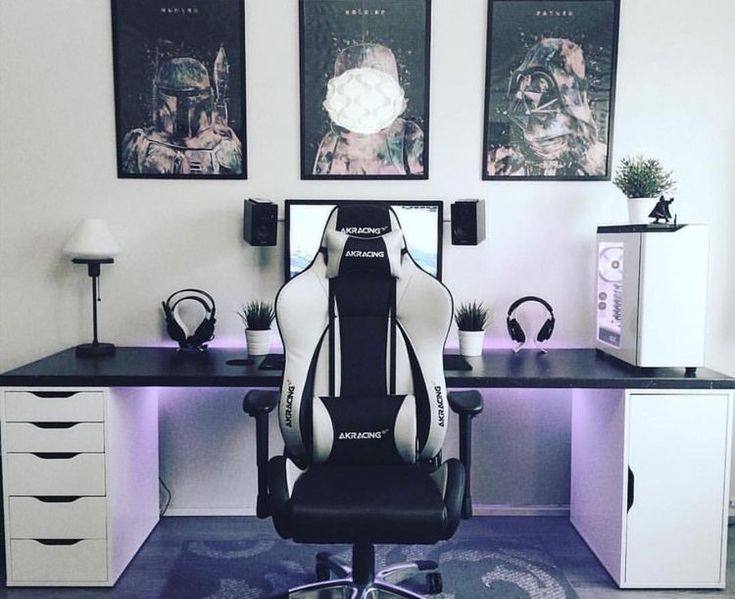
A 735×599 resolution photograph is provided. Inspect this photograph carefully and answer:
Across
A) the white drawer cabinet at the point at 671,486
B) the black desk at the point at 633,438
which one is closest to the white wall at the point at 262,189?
the black desk at the point at 633,438

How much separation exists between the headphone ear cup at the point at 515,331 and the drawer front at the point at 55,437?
163cm

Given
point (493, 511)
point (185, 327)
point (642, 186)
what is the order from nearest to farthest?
point (642, 186), point (185, 327), point (493, 511)

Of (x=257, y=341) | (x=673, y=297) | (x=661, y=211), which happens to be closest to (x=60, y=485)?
(x=257, y=341)

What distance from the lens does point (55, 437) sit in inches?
93.4

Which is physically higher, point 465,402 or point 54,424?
point 465,402

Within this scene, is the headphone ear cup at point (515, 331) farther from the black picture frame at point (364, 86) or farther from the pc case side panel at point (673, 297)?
the black picture frame at point (364, 86)

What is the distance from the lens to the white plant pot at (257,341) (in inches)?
108

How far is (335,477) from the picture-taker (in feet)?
6.52

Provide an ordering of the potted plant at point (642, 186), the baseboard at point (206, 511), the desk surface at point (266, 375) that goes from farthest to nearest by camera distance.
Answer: the baseboard at point (206, 511) → the potted plant at point (642, 186) → the desk surface at point (266, 375)

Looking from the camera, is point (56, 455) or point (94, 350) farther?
point (94, 350)

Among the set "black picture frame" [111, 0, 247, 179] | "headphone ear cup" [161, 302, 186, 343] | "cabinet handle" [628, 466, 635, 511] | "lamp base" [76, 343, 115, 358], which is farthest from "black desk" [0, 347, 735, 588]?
"black picture frame" [111, 0, 247, 179]

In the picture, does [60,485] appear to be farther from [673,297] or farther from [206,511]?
[673,297]

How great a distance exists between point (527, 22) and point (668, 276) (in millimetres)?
1260

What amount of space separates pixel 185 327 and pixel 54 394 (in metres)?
0.67
